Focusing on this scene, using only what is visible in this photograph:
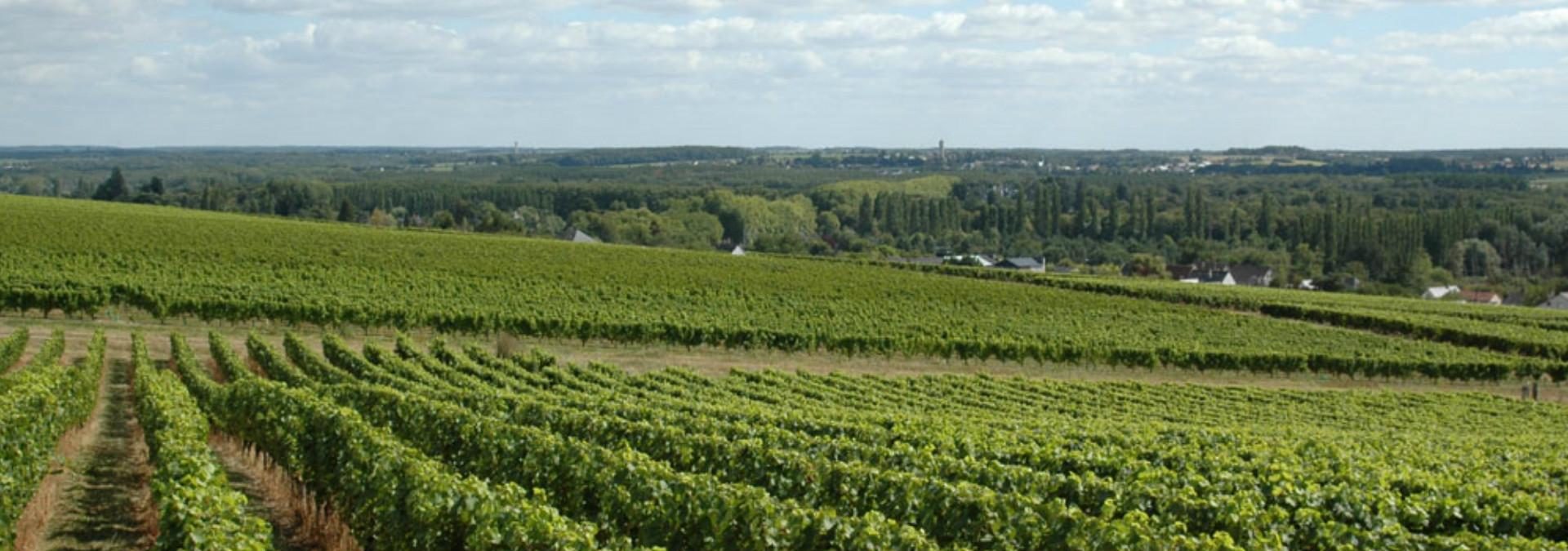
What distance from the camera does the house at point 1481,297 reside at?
118050 millimetres

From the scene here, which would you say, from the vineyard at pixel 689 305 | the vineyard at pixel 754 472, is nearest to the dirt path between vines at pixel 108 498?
the vineyard at pixel 754 472

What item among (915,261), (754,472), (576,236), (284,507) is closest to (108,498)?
(284,507)

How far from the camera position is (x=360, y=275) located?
5619 centimetres

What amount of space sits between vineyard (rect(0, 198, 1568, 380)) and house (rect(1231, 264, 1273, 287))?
58.9m

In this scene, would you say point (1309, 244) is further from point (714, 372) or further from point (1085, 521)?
point (1085, 521)

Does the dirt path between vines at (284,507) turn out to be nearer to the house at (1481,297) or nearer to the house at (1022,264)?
the house at (1481,297)

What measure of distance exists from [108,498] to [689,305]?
38090mm

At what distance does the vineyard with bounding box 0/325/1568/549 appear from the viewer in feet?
42.0

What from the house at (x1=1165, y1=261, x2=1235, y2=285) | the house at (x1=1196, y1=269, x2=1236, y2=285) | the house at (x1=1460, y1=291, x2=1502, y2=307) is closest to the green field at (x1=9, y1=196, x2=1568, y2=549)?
the house at (x1=1460, y1=291, x2=1502, y2=307)

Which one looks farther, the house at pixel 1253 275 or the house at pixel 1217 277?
the house at pixel 1253 275

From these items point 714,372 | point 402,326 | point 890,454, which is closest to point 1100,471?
point 890,454

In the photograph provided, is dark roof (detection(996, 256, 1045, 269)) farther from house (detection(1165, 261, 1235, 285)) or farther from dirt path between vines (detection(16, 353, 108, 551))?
dirt path between vines (detection(16, 353, 108, 551))

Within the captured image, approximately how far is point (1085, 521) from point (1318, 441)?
545 inches

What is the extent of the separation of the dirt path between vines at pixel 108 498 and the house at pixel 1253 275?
11884 centimetres
